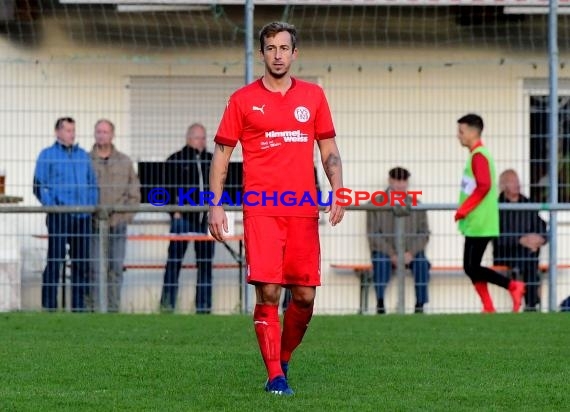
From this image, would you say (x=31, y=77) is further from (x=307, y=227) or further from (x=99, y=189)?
(x=307, y=227)

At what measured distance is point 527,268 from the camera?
15125 millimetres

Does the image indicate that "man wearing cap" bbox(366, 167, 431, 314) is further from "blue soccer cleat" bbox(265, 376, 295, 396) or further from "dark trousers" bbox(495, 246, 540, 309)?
"blue soccer cleat" bbox(265, 376, 295, 396)

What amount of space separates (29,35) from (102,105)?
60.5 inches

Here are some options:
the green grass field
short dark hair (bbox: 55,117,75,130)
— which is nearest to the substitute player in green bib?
the green grass field

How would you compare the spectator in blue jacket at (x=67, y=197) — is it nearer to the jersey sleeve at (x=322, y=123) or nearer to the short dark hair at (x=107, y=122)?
the short dark hair at (x=107, y=122)

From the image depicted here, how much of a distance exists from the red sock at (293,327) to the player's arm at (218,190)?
1.93 ft

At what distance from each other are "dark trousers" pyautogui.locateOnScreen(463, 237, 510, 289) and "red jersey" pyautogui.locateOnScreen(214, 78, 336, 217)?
20.2ft

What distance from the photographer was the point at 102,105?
1519 cm

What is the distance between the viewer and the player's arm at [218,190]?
26.9ft

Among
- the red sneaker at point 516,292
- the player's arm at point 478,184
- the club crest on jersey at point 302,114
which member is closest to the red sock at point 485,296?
the red sneaker at point 516,292

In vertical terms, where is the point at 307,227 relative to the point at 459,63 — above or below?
below

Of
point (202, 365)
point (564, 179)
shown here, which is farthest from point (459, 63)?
point (202, 365)

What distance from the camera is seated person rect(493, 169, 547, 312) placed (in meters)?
15.1

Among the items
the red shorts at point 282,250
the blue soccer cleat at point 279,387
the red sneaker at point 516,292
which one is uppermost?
the red shorts at point 282,250
